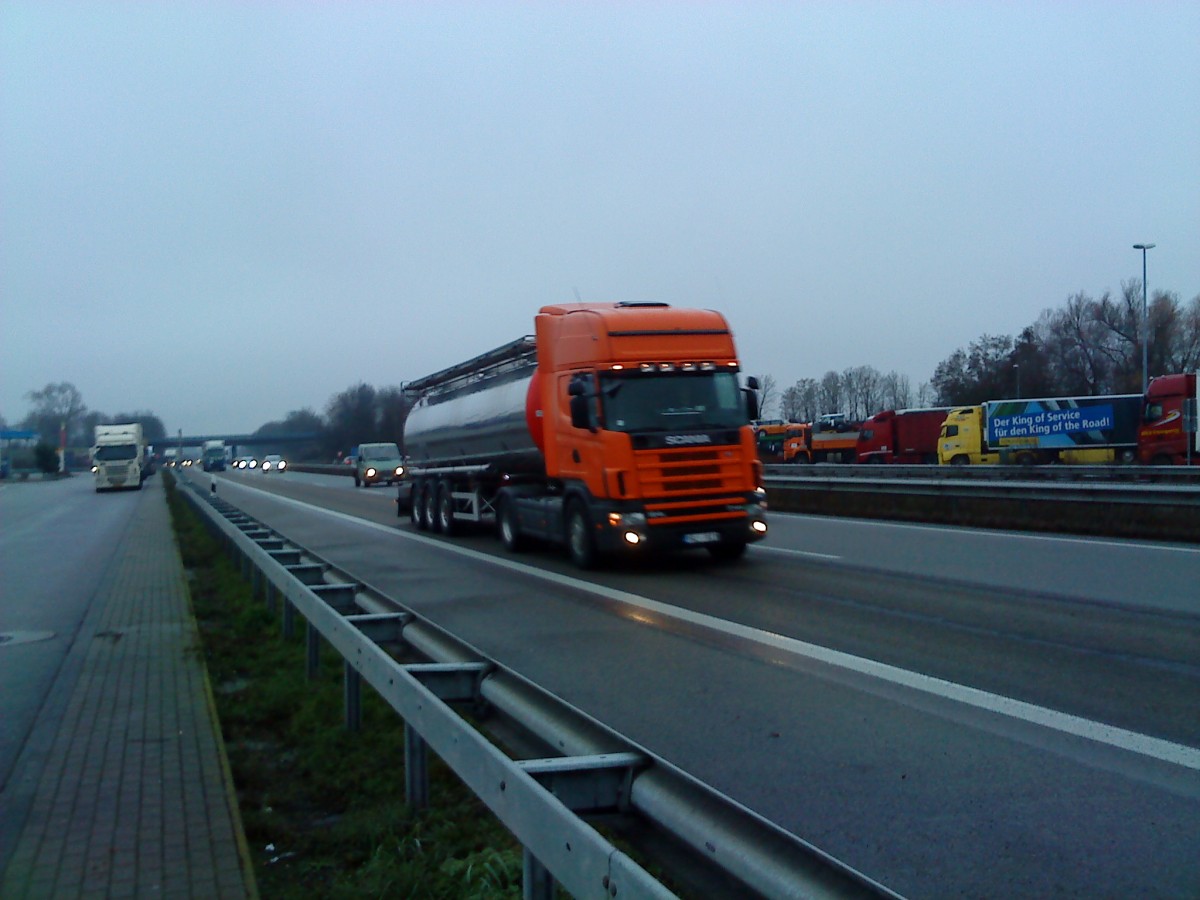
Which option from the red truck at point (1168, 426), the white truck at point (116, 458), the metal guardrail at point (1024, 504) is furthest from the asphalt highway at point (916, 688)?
the white truck at point (116, 458)

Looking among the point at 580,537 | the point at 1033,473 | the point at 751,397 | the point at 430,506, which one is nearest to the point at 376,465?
the point at 430,506

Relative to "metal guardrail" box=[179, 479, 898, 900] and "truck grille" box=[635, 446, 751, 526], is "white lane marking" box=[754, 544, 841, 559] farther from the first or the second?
"metal guardrail" box=[179, 479, 898, 900]

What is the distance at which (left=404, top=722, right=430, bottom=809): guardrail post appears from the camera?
18.9 ft

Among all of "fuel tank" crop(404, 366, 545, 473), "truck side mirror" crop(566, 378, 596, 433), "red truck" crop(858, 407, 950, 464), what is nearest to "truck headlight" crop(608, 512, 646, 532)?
"truck side mirror" crop(566, 378, 596, 433)

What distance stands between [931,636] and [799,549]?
7715mm

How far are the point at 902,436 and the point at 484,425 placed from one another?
37000 millimetres

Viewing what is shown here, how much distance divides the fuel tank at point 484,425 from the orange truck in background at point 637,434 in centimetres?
7

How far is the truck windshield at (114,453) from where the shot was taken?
6189 centimetres

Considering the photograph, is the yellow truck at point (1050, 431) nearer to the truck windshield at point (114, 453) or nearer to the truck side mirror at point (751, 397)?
the truck side mirror at point (751, 397)

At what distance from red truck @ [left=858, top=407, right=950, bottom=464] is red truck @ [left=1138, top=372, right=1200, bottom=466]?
12253mm

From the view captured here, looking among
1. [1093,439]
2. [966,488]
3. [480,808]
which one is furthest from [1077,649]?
[1093,439]

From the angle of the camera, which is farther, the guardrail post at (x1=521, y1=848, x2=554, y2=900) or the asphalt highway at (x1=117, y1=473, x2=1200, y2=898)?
the asphalt highway at (x1=117, y1=473, x2=1200, y2=898)

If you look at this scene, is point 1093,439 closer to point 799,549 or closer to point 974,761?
point 799,549

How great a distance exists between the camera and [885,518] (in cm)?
Answer: 2322
